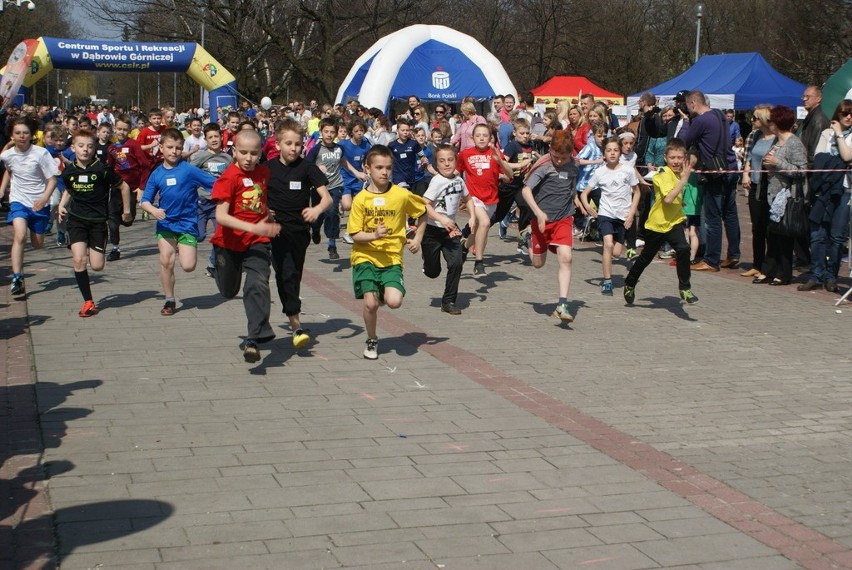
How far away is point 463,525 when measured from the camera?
5.22 meters

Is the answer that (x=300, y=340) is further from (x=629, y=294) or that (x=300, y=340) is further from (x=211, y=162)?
(x=211, y=162)

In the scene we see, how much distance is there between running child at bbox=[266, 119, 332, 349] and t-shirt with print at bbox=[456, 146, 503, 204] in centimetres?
352

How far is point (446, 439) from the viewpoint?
6629 mm

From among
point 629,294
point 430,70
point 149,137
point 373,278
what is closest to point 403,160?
point 149,137

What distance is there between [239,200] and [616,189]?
5.14m

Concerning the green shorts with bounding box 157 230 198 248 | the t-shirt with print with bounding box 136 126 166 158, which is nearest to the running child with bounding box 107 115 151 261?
the t-shirt with print with bounding box 136 126 166 158

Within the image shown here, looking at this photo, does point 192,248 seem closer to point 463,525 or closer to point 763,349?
point 763,349

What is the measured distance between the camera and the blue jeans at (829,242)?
12133 millimetres

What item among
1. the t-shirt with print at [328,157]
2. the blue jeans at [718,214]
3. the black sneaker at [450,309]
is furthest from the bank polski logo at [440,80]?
the black sneaker at [450,309]

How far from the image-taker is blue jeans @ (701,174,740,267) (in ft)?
45.9

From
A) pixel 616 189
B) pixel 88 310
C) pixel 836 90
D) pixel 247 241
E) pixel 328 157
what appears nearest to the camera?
pixel 247 241

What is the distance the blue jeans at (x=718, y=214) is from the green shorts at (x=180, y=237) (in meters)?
6.76

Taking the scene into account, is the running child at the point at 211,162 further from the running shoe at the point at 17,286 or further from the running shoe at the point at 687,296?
the running shoe at the point at 687,296

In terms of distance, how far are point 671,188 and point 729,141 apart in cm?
360
